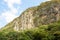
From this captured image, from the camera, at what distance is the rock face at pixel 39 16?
558 ft

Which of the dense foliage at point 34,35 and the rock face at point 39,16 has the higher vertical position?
the rock face at point 39,16

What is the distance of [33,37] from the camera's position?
344 ft

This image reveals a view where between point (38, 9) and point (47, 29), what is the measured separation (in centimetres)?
7402

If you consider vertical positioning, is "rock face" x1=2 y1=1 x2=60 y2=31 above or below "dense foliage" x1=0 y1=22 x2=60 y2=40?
above

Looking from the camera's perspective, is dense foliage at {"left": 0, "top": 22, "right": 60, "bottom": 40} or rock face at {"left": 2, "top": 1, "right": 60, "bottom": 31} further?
rock face at {"left": 2, "top": 1, "right": 60, "bottom": 31}

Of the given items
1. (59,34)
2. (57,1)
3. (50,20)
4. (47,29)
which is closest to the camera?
(59,34)

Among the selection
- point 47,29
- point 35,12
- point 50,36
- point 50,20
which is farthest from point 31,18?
point 50,36

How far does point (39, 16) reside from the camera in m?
180

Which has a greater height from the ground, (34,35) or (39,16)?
(39,16)

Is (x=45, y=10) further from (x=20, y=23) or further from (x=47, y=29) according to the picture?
(x=47, y=29)

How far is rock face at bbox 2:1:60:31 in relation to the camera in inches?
6691

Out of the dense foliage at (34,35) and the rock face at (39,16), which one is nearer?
the dense foliage at (34,35)

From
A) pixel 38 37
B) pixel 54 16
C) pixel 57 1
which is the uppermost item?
pixel 57 1

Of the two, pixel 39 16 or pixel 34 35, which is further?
pixel 39 16
